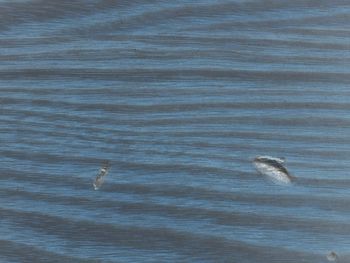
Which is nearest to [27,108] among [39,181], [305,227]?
[39,181]

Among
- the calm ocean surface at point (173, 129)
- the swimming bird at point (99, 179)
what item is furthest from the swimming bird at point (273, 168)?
the swimming bird at point (99, 179)

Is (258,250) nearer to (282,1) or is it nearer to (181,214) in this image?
(181,214)

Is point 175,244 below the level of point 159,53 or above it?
below

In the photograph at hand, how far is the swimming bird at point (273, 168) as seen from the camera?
2.03 feet

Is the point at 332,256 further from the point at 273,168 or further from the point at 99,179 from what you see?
the point at 99,179

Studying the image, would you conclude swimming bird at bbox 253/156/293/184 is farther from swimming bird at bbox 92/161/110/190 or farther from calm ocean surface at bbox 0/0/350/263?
swimming bird at bbox 92/161/110/190

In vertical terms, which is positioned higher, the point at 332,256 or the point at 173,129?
the point at 173,129

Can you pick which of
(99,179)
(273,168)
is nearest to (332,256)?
(273,168)

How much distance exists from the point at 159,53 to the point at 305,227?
23 cm

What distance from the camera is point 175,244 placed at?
0.61 metres

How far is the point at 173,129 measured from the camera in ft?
2.08

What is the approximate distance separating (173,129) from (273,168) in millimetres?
107

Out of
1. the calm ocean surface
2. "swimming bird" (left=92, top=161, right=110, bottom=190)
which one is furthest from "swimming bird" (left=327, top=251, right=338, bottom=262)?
"swimming bird" (left=92, top=161, right=110, bottom=190)

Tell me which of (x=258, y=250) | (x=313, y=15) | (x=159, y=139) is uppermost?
(x=313, y=15)
